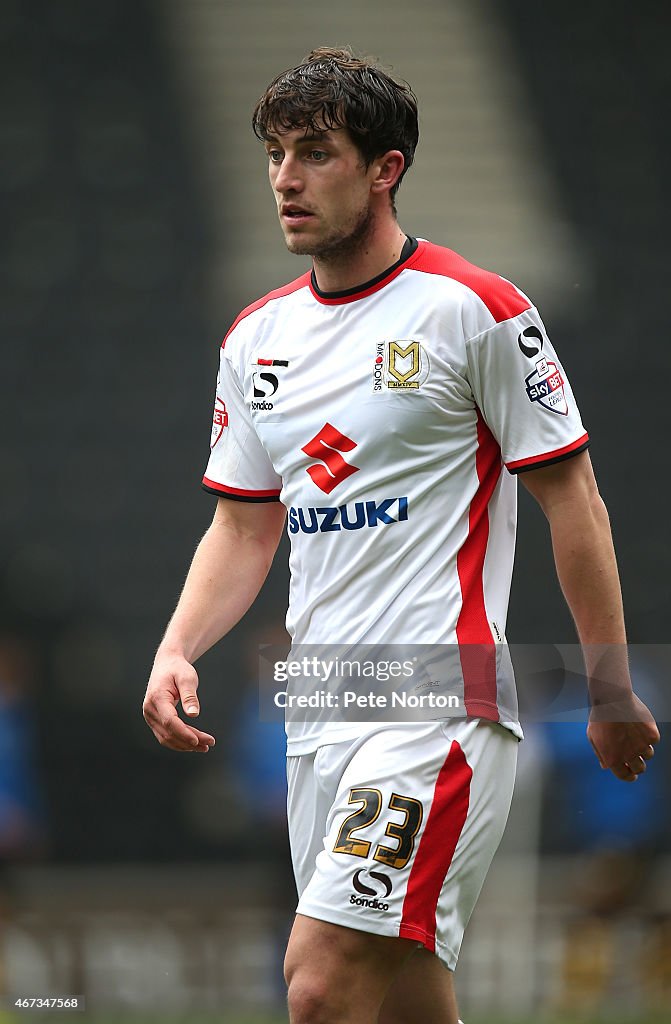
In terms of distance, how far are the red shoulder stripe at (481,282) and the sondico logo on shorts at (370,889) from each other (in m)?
1.00

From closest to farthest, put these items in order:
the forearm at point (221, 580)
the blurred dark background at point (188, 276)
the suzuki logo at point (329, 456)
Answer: the suzuki logo at point (329, 456) → the forearm at point (221, 580) → the blurred dark background at point (188, 276)

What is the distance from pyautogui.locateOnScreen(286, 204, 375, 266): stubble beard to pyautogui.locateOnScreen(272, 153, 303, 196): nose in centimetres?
9

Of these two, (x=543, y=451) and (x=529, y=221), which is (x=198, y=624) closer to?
(x=543, y=451)

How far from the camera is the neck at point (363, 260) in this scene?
8.95ft

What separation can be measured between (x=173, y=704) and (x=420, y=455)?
64 centimetres

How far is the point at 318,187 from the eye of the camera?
263cm

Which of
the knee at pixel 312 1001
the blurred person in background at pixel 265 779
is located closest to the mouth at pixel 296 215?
the knee at pixel 312 1001

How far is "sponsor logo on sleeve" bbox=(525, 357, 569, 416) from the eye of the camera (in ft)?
8.44

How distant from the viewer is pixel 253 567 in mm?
2977

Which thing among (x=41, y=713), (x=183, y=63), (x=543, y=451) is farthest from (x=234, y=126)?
(x=543, y=451)

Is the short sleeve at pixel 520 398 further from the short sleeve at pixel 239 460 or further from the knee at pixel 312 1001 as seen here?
the knee at pixel 312 1001

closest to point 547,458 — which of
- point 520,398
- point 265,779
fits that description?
point 520,398

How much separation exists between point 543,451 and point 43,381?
4.47 metres

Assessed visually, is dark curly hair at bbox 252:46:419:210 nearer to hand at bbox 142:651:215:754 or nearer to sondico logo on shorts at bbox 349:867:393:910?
hand at bbox 142:651:215:754
